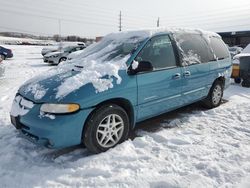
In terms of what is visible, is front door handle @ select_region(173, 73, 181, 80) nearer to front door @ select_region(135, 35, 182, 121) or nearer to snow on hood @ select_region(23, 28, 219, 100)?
front door @ select_region(135, 35, 182, 121)

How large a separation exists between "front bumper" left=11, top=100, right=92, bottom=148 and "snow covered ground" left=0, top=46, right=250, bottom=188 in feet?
1.10

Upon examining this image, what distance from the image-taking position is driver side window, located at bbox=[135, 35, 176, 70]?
397cm

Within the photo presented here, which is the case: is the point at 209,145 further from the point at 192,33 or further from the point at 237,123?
the point at 192,33

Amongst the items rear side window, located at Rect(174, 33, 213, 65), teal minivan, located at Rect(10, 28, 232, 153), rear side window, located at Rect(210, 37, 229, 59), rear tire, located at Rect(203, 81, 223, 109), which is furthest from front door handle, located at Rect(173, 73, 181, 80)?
rear side window, located at Rect(210, 37, 229, 59)

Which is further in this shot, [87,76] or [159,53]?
[159,53]

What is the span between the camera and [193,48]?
4.89 m

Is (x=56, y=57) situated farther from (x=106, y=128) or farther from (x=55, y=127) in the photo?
(x=55, y=127)

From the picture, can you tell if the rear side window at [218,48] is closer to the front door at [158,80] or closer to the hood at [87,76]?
the front door at [158,80]

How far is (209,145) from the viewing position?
12.3ft

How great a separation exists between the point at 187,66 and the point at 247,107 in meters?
2.13

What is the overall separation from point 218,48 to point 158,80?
2472mm

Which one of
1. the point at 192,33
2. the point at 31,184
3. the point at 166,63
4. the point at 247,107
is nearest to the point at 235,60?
the point at 247,107

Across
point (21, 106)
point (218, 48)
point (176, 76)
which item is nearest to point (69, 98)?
point (21, 106)

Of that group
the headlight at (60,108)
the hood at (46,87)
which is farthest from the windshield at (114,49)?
the headlight at (60,108)
